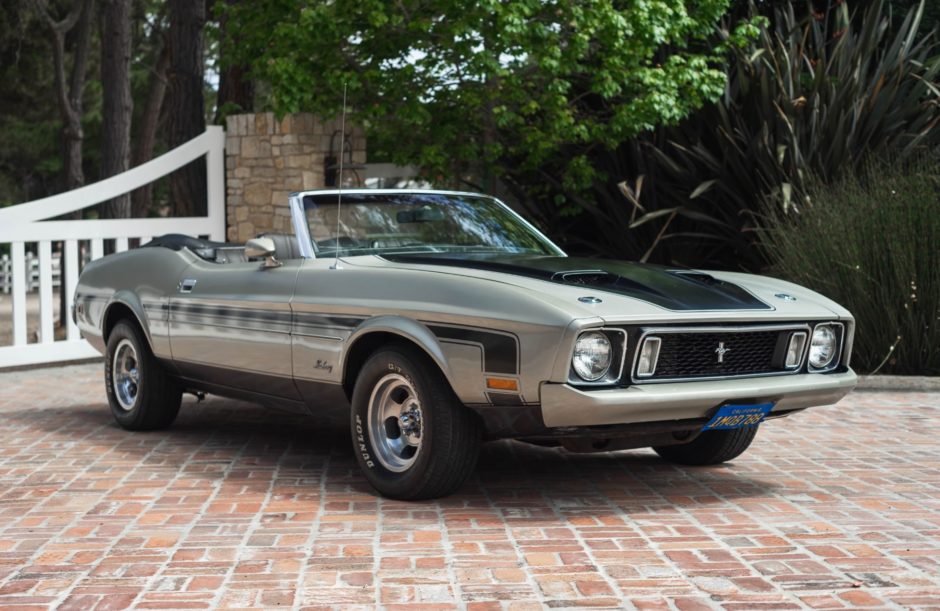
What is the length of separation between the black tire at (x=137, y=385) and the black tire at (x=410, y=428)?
230 cm

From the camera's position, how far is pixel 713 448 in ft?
22.9

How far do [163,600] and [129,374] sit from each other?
4136 mm

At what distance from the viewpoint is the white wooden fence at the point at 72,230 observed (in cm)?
1148

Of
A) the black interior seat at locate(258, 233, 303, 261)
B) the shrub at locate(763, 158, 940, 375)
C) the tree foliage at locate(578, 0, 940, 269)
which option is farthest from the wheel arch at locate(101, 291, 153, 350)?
the tree foliage at locate(578, 0, 940, 269)

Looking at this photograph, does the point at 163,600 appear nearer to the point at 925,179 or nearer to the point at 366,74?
the point at 925,179

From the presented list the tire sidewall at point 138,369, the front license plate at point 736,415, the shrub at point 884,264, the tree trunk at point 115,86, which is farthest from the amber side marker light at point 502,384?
the tree trunk at point 115,86

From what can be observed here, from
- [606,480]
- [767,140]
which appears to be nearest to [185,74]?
[767,140]

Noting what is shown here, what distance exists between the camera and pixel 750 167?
12.9 meters

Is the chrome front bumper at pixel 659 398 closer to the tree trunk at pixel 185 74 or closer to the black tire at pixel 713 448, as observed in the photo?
the black tire at pixel 713 448

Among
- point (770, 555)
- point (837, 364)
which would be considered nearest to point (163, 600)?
point (770, 555)

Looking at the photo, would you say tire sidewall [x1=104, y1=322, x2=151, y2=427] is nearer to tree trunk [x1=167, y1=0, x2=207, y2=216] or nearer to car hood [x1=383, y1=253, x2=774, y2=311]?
car hood [x1=383, y1=253, x2=774, y2=311]

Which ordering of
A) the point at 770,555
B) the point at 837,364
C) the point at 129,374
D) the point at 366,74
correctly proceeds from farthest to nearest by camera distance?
the point at 366,74
the point at 129,374
the point at 837,364
the point at 770,555

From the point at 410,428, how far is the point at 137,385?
2.84 meters

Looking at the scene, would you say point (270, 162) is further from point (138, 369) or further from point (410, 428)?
point (410, 428)
